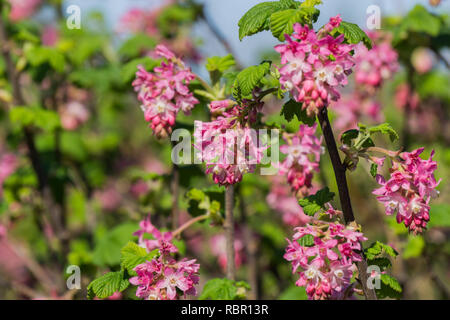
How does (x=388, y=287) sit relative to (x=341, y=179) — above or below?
below

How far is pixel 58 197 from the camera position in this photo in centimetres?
543

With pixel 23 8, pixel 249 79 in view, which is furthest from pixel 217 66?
pixel 23 8

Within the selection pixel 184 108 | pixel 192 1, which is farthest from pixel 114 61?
pixel 184 108

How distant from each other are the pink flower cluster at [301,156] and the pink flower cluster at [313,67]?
61 centimetres

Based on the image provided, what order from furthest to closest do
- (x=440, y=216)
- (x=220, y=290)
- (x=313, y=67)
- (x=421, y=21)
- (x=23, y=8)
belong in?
(x=23, y=8) < (x=421, y=21) < (x=440, y=216) < (x=220, y=290) < (x=313, y=67)

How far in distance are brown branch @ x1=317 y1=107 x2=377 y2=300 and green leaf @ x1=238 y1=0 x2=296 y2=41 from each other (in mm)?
448

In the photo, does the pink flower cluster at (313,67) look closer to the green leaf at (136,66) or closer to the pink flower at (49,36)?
the green leaf at (136,66)

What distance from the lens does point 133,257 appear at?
2.51 meters

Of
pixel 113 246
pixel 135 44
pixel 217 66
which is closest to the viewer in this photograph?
pixel 217 66

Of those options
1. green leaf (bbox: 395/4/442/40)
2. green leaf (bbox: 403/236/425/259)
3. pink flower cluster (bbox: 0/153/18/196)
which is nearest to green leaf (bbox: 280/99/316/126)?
green leaf (bbox: 403/236/425/259)

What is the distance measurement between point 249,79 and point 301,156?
0.69m

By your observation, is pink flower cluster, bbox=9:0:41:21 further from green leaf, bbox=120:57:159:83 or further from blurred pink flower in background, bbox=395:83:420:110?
blurred pink flower in background, bbox=395:83:420:110

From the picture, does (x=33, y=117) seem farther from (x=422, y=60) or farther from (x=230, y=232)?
(x=422, y=60)

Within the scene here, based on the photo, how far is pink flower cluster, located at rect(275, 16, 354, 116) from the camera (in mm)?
1983
